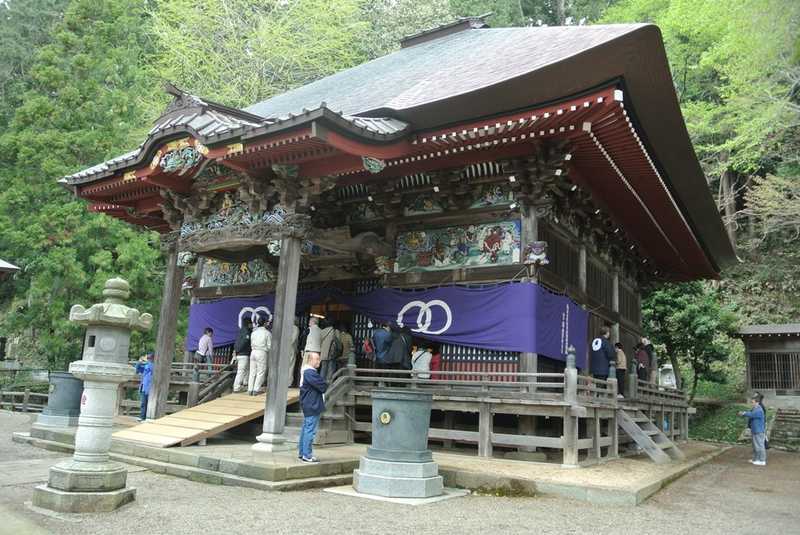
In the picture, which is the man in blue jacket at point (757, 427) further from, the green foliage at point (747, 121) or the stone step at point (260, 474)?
the stone step at point (260, 474)

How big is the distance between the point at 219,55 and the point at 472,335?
24140 millimetres

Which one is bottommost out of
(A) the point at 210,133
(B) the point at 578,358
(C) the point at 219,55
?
(B) the point at 578,358

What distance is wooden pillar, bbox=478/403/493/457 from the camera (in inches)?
384

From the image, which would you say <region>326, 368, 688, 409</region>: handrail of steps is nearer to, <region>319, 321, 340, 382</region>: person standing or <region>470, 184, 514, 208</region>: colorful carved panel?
<region>319, 321, 340, 382</region>: person standing

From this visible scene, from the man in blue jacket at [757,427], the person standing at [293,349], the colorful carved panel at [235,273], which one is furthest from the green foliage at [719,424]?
the colorful carved panel at [235,273]

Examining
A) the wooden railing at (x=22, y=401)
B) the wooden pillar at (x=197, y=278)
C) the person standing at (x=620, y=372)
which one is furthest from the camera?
the wooden railing at (x=22, y=401)

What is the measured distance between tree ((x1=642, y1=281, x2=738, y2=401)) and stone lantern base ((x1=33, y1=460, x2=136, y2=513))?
20245 mm

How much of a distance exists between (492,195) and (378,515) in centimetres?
668

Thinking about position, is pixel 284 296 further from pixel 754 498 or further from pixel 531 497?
pixel 754 498

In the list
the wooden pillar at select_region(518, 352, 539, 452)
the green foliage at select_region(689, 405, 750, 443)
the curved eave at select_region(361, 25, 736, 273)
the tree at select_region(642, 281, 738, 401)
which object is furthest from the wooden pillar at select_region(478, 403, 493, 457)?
the green foliage at select_region(689, 405, 750, 443)

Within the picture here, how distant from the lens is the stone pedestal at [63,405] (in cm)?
1154

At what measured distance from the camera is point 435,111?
31.9 feet

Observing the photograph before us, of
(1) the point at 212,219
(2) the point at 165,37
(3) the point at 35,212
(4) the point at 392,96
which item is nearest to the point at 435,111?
(4) the point at 392,96

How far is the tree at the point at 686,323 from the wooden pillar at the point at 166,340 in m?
17.0
